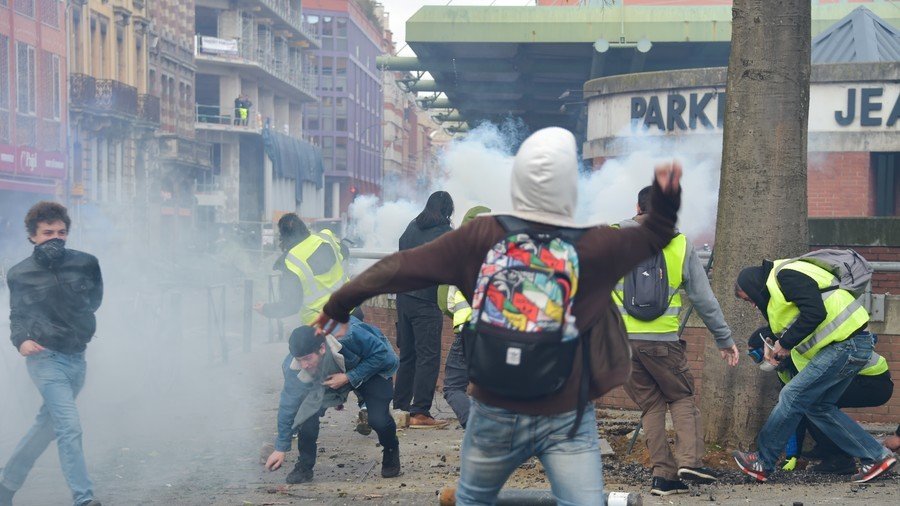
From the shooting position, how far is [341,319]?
13.8ft

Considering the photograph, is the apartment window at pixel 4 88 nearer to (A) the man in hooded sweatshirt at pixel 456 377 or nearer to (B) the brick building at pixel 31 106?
(B) the brick building at pixel 31 106

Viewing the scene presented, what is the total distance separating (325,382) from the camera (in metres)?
7.12

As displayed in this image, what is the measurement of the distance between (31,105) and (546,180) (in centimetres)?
3622

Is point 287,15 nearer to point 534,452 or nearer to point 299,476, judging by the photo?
point 299,476

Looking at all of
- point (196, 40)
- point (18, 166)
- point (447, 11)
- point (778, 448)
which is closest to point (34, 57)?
point (18, 166)

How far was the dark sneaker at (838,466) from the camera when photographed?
23.9 feet

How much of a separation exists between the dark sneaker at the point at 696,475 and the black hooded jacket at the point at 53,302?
356cm

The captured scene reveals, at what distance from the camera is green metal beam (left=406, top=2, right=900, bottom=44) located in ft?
87.1

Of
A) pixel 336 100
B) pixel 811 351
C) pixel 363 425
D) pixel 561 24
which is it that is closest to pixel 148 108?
pixel 561 24

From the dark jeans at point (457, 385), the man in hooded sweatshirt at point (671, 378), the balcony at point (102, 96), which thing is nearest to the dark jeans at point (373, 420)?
the dark jeans at point (457, 385)

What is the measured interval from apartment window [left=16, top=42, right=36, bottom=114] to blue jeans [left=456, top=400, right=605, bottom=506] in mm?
34871

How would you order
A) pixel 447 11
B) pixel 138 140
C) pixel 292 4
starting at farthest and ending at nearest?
pixel 292 4 → pixel 138 140 → pixel 447 11

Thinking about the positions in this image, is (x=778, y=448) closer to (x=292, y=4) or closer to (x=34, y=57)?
(x=34, y=57)

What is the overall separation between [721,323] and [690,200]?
42.8ft
